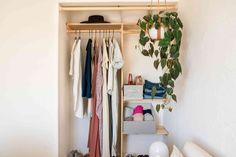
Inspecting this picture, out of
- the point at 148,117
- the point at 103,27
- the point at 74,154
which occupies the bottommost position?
the point at 74,154

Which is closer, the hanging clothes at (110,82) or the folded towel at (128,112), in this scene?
the hanging clothes at (110,82)

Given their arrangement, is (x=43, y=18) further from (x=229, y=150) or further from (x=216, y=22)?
(x=229, y=150)

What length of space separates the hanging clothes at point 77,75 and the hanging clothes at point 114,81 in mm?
357

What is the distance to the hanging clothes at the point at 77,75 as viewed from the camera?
273 centimetres

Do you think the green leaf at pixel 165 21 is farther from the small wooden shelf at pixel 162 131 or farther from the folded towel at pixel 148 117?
the small wooden shelf at pixel 162 131

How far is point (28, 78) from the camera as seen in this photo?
8.09 ft

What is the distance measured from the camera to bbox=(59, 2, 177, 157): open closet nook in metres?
2.67

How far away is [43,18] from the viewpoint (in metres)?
2.44

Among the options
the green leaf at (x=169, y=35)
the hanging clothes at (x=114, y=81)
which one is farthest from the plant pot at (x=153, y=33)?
the hanging clothes at (x=114, y=81)

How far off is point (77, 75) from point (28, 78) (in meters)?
0.53

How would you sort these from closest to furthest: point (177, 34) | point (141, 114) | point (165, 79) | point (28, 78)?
point (177, 34), point (165, 79), point (28, 78), point (141, 114)

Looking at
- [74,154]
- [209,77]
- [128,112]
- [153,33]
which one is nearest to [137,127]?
[128,112]

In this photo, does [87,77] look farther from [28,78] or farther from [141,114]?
[141,114]

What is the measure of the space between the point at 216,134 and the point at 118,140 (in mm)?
1604
